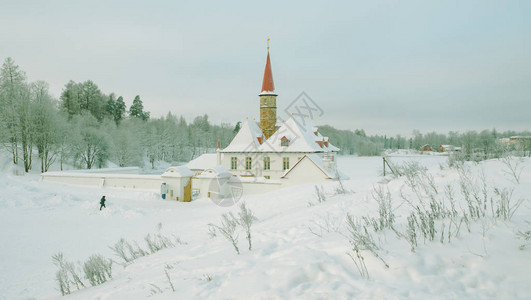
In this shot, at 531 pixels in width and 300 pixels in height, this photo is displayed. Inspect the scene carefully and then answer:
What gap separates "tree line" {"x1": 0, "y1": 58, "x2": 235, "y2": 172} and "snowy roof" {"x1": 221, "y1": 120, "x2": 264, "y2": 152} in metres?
21.4

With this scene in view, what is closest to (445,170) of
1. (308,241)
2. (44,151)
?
(308,241)

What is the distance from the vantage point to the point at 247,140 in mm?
34625

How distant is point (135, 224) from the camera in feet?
46.2

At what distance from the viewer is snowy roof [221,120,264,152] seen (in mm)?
33906

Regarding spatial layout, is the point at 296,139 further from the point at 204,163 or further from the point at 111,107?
the point at 111,107

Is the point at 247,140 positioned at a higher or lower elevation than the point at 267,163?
higher

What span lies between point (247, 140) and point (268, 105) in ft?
18.5

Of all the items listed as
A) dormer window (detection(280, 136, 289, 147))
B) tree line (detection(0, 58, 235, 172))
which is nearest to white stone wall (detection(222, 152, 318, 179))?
dormer window (detection(280, 136, 289, 147))

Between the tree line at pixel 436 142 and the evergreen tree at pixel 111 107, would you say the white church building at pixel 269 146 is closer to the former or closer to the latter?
the tree line at pixel 436 142

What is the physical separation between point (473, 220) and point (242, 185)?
22.9m

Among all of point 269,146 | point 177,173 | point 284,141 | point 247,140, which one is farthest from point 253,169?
point 177,173

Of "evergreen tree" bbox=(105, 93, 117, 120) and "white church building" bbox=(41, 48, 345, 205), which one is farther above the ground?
"evergreen tree" bbox=(105, 93, 117, 120)

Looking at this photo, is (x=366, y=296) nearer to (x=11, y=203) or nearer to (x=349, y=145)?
(x=11, y=203)

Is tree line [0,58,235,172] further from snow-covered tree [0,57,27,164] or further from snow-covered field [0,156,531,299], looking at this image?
snow-covered field [0,156,531,299]
